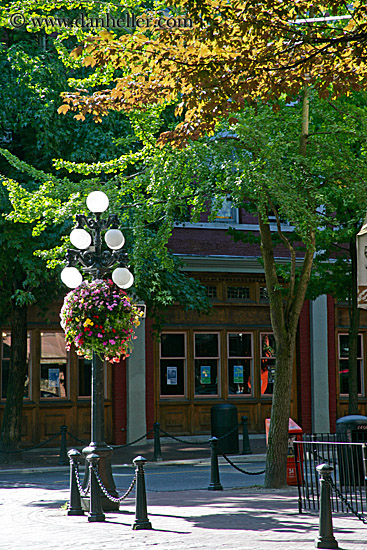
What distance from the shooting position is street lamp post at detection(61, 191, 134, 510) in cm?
1133

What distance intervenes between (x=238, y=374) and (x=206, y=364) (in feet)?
3.38

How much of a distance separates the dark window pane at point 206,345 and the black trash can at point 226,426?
161 inches

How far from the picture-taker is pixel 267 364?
2458cm

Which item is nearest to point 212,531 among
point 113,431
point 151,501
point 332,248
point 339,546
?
point 339,546

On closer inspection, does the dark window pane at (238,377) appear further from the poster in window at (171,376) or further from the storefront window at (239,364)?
the poster in window at (171,376)

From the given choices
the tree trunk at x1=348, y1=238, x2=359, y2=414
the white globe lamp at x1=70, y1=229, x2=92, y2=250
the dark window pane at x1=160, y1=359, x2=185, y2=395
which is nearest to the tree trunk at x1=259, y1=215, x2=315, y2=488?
the white globe lamp at x1=70, y1=229, x2=92, y2=250

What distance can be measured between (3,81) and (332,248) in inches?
337

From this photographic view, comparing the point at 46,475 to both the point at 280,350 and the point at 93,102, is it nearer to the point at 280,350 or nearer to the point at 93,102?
the point at 280,350

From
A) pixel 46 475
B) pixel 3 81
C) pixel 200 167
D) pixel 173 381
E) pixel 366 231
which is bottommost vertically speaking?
pixel 46 475

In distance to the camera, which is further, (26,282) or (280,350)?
(26,282)

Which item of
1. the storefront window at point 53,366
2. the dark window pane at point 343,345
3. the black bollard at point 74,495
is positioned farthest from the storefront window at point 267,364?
the black bollard at point 74,495

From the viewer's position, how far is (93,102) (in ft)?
36.5

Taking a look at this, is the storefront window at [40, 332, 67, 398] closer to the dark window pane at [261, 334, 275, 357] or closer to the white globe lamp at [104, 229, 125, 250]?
the dark window pane at [261, 334, 275, 357]

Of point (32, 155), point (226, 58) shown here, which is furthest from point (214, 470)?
point (32, 155)
